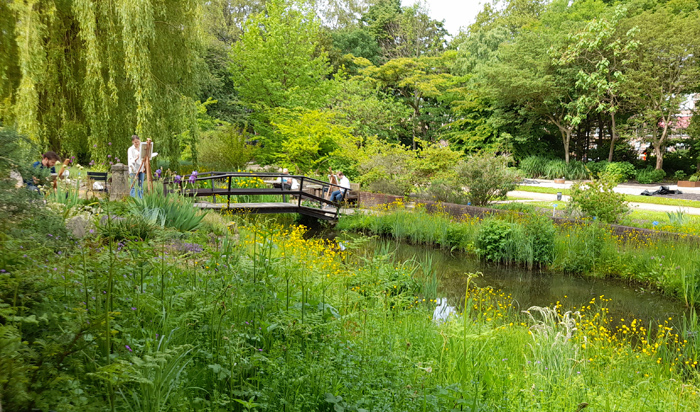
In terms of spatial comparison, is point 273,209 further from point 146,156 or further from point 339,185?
point 146,156

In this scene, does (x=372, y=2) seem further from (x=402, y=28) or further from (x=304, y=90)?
(x=304, y=90)

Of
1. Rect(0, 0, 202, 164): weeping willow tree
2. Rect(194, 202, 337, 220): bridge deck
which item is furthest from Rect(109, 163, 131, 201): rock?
Rect(0, 0, 202, 164): weeping willow tree

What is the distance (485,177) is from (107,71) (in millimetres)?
10265

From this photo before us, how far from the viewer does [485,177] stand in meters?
11.9

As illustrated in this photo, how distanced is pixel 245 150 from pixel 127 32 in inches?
370

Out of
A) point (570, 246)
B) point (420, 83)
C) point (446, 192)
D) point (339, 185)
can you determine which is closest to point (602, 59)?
point (420, 83)

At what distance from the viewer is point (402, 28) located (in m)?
34.9

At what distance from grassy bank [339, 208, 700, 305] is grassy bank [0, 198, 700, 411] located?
11.0 feet

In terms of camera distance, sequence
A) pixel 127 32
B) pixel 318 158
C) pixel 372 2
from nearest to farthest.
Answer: pixel 127 32 < pixel 318 158 < pixel 372 2

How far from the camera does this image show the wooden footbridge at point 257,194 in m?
10.5

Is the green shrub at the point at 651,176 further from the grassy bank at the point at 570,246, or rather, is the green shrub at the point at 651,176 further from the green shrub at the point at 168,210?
the green shrub at the point at 168,210

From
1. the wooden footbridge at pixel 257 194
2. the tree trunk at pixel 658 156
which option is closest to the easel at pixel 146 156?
the wooden footbridge at pixel 257 194

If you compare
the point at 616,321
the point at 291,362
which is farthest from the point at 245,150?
the point at 291,362

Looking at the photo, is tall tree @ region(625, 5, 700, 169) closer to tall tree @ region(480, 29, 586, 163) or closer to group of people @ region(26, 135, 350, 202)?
tall tree @ region(480, 29, 586, 163)
